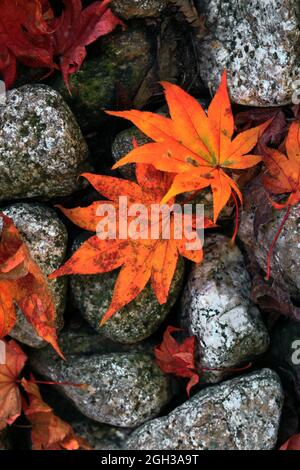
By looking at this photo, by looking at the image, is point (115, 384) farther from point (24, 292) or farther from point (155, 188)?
point (155, 188)

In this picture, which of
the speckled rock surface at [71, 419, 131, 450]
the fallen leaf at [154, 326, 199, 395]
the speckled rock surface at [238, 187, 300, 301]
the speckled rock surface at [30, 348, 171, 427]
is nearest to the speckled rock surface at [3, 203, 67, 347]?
the speckled rock surface at [30, 348, 171, 427]

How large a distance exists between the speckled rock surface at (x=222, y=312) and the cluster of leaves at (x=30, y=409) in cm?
49

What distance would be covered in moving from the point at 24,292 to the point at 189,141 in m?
0.59

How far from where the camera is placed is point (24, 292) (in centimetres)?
153

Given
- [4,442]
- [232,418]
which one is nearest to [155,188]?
[232,418]

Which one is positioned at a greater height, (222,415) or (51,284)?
(51,284)

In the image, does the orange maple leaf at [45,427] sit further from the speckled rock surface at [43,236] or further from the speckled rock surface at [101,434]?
the speckled rock surface at [43,236]

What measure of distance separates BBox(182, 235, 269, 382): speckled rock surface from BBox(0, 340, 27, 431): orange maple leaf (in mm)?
538

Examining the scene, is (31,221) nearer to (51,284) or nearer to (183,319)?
(51,284)

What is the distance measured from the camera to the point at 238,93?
5.34 feet

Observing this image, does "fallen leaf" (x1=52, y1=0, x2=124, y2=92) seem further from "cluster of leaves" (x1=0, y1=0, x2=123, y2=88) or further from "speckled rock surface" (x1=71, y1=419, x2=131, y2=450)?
"speckled rock surface" (x1=71, y1=419, x2=131, y2=450)

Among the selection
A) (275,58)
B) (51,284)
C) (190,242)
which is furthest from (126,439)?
(275,58)

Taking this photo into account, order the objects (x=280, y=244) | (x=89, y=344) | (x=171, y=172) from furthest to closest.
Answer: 1. (x=89, y=344)
2. (x=280, y=244)
3. (x=171, y=172)
